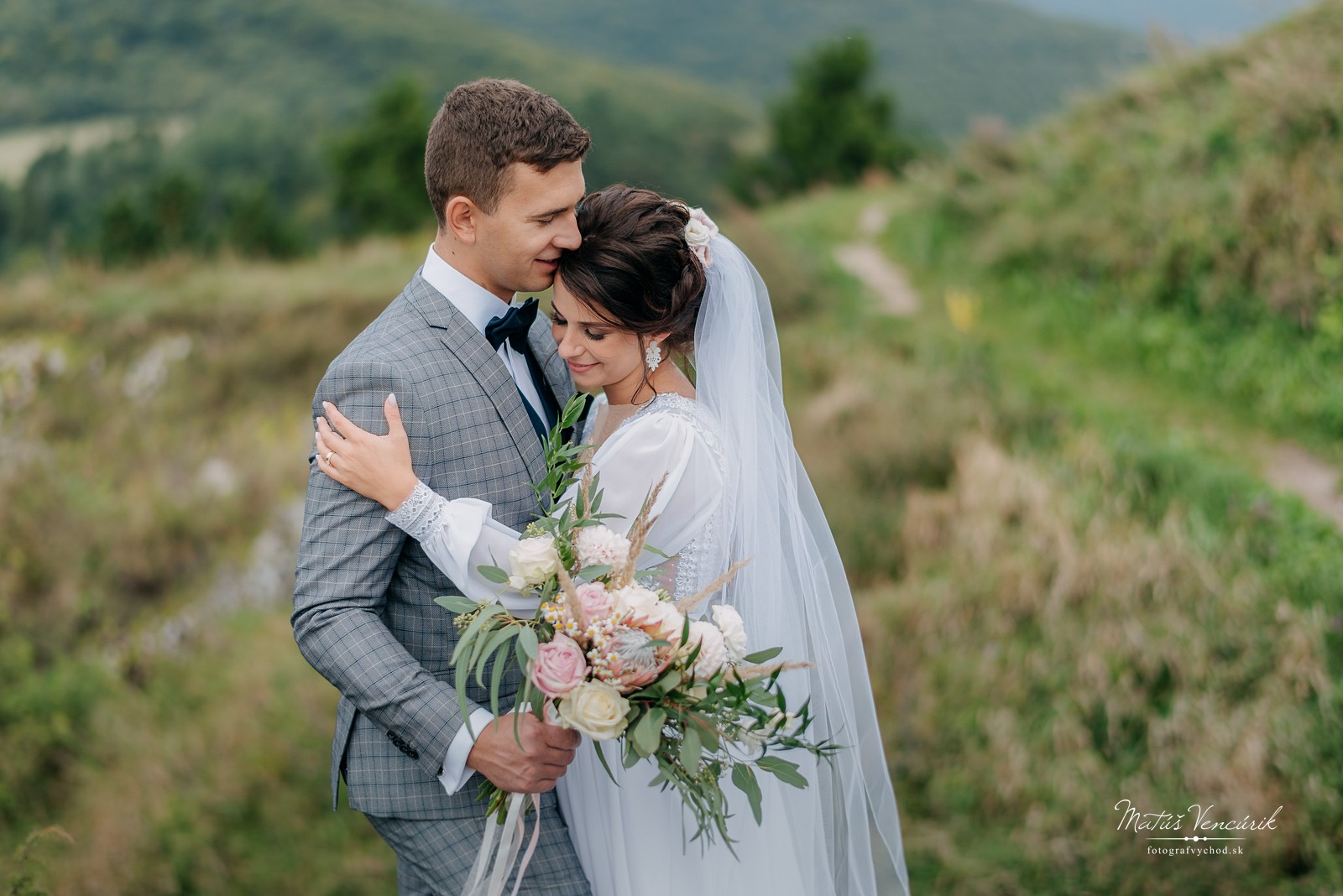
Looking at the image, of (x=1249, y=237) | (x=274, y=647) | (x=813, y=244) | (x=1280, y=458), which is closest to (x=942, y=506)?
(x=1280, y=458)

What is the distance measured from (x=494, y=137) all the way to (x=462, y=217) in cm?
21

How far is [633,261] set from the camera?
2416 millimetres

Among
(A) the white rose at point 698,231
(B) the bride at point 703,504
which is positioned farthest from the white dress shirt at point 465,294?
(A) the white rose at point 698,231

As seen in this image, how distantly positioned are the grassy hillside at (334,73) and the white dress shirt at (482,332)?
11484mm

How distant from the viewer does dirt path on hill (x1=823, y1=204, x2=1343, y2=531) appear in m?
5.20

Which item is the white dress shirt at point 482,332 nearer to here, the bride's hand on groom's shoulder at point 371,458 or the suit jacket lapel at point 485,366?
the suit jacket lapel at point 485,366

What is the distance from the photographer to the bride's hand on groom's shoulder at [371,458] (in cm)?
214

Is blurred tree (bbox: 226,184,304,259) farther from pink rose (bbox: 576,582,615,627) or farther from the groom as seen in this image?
pink rose (bbox: 576,582,615,627)

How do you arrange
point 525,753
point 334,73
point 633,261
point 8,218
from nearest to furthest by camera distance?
point 525,753, point 633,261, point 8,218, point 334,73

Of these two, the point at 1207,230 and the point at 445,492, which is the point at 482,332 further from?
the point at 1207,230

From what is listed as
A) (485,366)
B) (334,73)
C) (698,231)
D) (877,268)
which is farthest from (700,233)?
(334,73)

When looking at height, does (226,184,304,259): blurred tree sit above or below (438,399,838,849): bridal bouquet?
below

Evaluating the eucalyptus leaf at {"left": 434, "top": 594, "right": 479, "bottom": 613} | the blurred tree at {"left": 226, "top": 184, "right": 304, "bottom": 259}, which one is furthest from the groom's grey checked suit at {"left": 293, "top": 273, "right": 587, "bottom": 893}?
the blurred tree at {"left": 226, "top": 184, "right": 304, "bottom": 259}

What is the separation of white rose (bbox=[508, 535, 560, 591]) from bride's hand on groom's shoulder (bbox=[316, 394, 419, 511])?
0.33 meters
